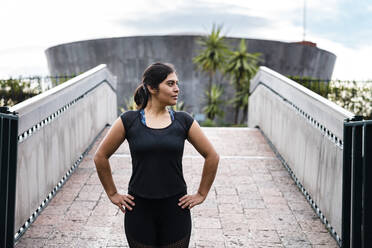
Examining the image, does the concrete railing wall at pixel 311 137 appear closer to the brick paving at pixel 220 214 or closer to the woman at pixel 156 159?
the brick paving at pixel 220 214

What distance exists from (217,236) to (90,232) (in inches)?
50.2

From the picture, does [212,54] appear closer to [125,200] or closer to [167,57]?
[167,57]

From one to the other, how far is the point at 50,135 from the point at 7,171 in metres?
2.03

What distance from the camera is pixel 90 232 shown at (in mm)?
4625

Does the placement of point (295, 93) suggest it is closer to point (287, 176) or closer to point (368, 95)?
point (287, 176)

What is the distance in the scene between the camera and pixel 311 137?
18.6 feet

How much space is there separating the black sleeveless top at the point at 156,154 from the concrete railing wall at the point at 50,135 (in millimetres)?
2157

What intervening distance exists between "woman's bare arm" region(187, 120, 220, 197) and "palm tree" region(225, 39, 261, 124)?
69.9ft

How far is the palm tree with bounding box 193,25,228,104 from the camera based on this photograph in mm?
24188

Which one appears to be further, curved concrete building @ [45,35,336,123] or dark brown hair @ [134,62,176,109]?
curved concrete building @ [45,35,336,123]

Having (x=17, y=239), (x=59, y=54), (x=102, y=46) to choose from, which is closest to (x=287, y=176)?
(x=17, y=239)

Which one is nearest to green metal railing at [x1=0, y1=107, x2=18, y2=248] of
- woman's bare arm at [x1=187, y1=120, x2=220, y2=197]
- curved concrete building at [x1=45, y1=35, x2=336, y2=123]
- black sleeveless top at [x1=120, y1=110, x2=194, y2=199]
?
black sleeveless top at [x1=120, y1=110, x2=194, y2=199]

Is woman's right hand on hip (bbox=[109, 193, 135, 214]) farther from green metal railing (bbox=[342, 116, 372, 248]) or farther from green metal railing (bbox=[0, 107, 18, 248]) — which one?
green metal railing (bbox=[342, 116, 372, 248])

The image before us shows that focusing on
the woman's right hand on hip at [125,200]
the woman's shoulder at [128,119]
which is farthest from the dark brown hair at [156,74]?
the woman's right hand on hip at [125,200]
